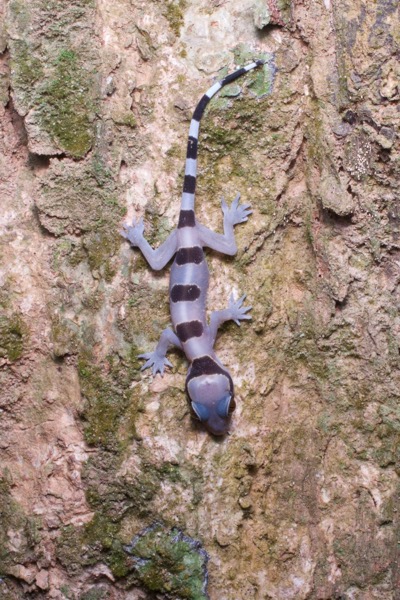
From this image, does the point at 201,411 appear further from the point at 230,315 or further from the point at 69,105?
the point at 69,105

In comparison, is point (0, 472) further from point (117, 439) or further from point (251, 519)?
point (251, 519)

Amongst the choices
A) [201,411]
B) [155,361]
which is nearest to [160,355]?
[155,361]

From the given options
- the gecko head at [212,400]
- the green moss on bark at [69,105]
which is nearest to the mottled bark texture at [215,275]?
the green moss on bark at [69,105]

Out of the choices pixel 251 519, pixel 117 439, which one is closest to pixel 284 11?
pixel 117 439

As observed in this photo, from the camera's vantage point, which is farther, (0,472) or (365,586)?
(0,472)

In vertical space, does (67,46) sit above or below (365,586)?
above
